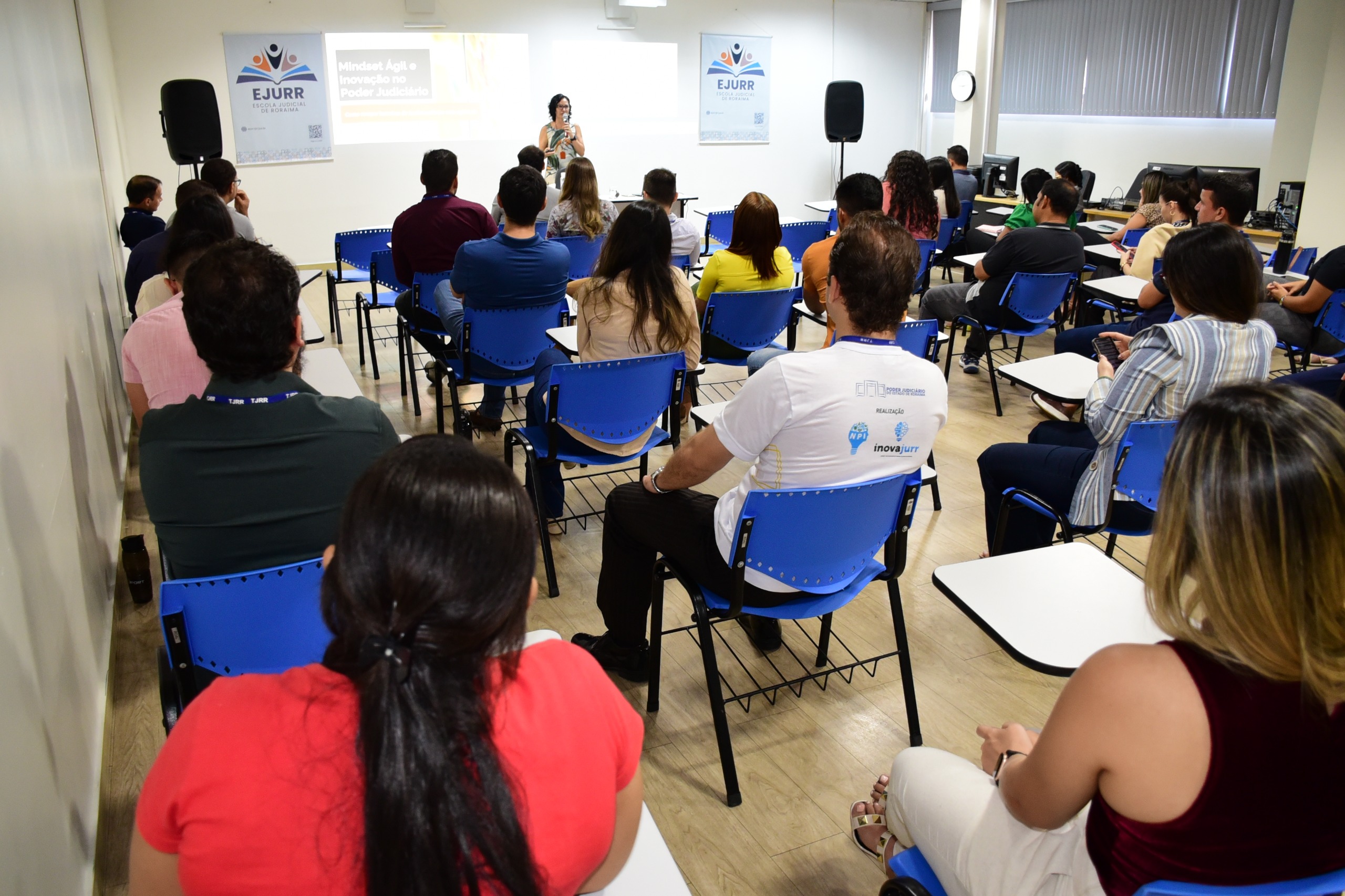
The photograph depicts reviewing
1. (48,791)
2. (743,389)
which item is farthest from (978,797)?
(48,791)

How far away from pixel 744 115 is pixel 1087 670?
10.5 metres

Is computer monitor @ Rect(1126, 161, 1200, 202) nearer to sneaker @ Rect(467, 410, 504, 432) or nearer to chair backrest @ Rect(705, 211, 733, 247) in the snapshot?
chair backrest @ Rect(705, 211, 733, 247)

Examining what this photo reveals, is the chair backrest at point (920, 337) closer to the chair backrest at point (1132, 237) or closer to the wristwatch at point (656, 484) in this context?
the wristwatch at point (656, 484)

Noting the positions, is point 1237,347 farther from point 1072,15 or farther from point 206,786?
point 1072,15

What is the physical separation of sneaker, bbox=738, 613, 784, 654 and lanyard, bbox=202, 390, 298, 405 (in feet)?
5.17

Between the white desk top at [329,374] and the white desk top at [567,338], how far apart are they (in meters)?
0.81

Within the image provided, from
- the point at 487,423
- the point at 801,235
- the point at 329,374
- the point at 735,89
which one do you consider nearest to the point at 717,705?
the point at 329,374

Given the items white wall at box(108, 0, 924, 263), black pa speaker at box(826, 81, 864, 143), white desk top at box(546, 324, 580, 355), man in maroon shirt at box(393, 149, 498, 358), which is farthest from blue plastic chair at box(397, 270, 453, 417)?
black pa speaker at box(826, 81, 864, 143)

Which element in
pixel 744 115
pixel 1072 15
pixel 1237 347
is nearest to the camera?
pixel 1237 347

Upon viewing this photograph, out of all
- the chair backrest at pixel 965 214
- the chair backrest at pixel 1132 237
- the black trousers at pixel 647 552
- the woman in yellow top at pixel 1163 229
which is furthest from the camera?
the chair backrest at pixel 965 214

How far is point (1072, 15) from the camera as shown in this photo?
9.55 metres

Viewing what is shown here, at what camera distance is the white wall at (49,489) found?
168cm

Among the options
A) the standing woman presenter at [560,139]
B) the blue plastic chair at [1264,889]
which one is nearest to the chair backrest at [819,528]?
the blue plastic chair at [1264,889]

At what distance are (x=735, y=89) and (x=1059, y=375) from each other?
842 centimetres
